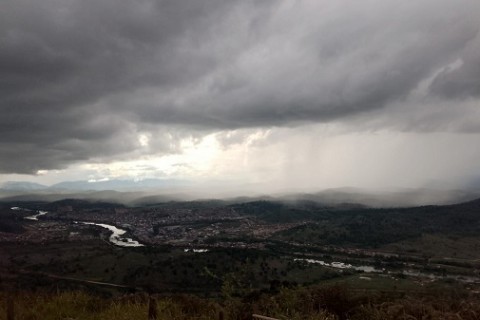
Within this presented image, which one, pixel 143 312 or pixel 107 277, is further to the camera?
pixel 107 277

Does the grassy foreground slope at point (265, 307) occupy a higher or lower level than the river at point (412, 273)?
higher

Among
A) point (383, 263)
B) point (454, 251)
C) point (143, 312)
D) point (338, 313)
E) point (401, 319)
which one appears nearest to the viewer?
point (401, 319)

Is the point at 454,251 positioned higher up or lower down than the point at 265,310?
lower down

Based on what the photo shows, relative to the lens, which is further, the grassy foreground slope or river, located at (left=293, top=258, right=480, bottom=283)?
river, located at (left=293, top=258, right=480, bottom=283)

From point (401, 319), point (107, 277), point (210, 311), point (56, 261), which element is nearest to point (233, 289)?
point (210, 311)

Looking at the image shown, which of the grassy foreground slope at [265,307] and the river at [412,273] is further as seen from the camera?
the river at [412,273]

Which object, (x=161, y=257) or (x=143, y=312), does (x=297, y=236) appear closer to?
(x=161, y=257)

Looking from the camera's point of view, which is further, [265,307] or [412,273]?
[412,273]

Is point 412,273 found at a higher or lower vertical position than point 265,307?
lower

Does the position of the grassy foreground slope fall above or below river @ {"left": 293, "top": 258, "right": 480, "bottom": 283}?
above

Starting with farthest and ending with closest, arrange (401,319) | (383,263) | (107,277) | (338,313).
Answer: (383,263), (107,277), (338,313), (401,319)
